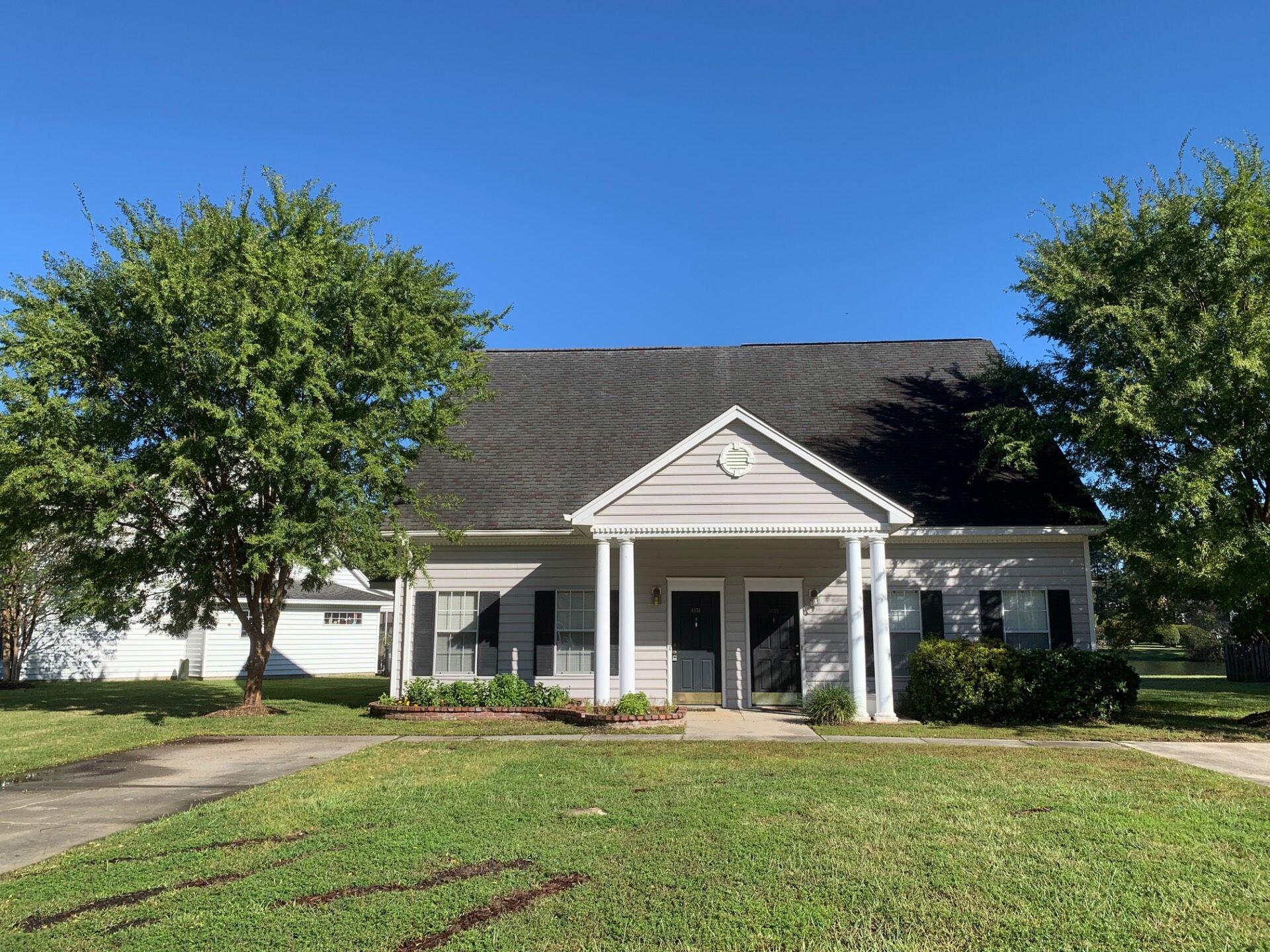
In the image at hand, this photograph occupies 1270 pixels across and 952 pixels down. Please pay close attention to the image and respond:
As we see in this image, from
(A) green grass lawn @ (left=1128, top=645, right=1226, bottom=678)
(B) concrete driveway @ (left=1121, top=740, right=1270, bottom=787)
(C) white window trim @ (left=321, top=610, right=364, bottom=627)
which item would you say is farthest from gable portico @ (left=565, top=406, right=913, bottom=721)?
(A) green grass lawn @ (left=1128, top=645, right=1226, bottom=678)

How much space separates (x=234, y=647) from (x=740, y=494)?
20.5 meters

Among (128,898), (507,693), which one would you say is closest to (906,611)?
(507,693)

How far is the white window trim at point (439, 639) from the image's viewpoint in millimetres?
14930

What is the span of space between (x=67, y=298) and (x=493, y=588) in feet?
27.9

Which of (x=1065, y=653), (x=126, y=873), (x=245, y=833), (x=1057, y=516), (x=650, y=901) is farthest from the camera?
(x=1057, y=516)

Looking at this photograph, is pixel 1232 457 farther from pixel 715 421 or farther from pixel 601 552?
pixel 601 552

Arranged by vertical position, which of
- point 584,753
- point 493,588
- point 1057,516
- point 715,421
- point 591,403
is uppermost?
point 591,403

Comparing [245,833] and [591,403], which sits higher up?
[591,403]

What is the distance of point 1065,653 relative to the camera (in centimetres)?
1284

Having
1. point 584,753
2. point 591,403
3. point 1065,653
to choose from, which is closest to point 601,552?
point 584,753

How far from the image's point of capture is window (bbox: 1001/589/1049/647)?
47.4 feet

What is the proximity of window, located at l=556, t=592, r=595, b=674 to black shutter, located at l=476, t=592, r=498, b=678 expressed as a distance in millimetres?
1151

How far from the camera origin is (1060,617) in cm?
1441

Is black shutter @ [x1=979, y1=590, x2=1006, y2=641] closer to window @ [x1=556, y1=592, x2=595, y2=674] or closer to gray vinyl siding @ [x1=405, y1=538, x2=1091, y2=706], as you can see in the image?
gray vinyl siding @ [x1=405, y1=538, x2=1091, y2=706]
